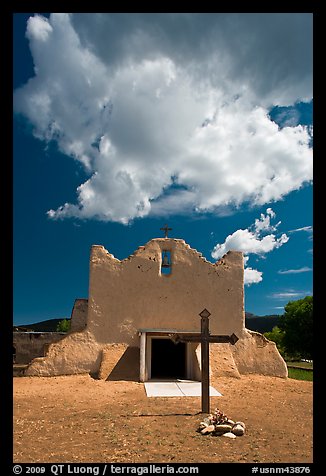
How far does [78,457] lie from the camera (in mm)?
6191

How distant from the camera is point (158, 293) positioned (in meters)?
18.0

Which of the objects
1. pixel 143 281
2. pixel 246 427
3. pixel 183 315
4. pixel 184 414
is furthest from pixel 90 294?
pixel 246 427

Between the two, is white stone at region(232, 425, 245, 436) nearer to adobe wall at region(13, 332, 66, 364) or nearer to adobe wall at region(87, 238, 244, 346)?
adobe wall at region(87, 238, 244, 346)

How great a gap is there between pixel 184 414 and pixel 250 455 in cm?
350

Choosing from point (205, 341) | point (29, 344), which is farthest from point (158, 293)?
point (29, 344)

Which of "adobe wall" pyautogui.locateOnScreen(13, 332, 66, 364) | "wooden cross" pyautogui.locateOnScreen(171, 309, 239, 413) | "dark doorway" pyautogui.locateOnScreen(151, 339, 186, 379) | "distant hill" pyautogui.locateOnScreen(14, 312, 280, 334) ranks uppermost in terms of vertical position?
"wooden cross" pyautogui.locateOnScreen(171, 309, 239, 413)

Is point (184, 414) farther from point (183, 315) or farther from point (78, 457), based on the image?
point (183, 315)

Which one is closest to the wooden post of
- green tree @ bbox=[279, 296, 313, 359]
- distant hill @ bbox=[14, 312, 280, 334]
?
green tree @ bbox=[279, 296, 313, 359]

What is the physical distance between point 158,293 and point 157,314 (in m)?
1.04

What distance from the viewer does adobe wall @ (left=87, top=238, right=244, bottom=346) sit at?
17391 millimetres

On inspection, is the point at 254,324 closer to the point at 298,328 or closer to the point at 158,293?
the point at 298,328

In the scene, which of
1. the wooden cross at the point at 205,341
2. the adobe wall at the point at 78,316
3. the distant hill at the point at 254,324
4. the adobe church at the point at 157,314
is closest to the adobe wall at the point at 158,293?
the adobe church at the point at 157,314

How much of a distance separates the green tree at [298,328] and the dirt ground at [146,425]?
1872 cm

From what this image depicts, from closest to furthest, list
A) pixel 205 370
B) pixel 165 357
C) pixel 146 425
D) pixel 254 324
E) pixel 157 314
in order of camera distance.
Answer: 1. pixel 146 425
2. pixel 205 370
3. pixel 157 314
4. pixel 165 357
5. pixel 254 324
